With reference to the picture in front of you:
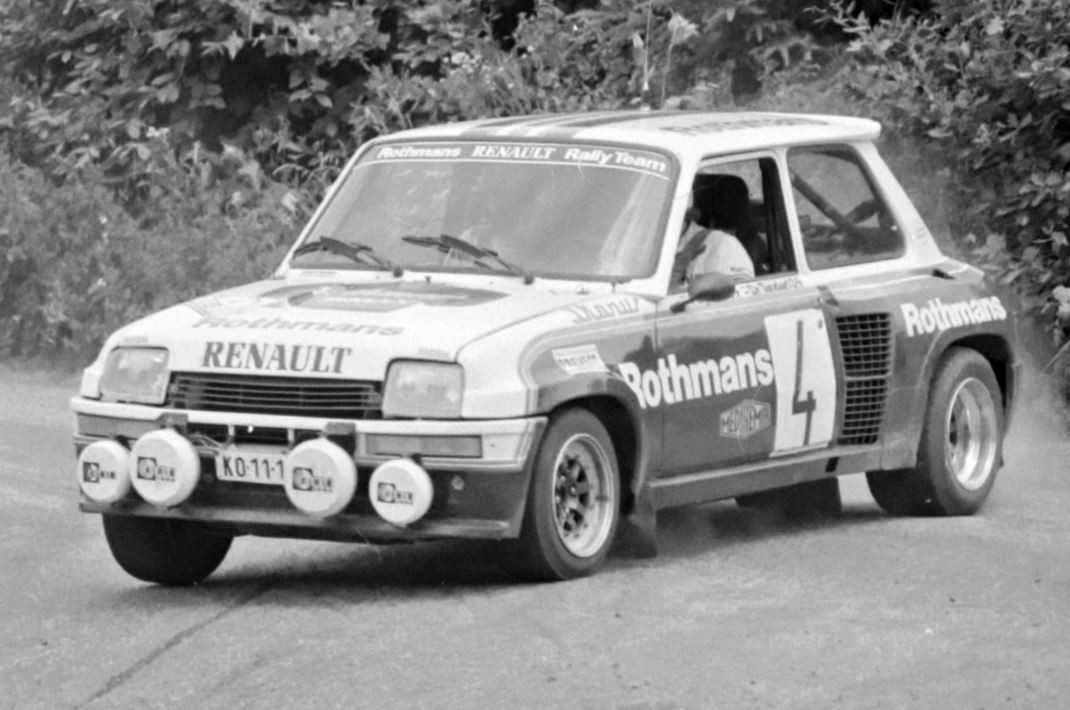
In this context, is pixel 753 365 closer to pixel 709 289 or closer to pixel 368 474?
pixel 709 289

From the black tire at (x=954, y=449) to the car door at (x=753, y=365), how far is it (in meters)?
0.70

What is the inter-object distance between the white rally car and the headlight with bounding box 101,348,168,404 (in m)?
0.01

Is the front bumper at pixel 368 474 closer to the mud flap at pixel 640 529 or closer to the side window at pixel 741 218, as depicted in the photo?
the mud flap at pixel 640 529

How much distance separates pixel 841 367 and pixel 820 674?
290cm

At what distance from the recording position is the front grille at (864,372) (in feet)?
32.0

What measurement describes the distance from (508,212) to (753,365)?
40.9 inches

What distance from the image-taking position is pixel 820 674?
6.94 metres

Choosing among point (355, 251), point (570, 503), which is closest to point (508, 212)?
point (355, 251)

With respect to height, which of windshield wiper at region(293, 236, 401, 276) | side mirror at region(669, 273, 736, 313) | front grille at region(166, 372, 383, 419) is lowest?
front grille at region(166, 372, 383, 419)

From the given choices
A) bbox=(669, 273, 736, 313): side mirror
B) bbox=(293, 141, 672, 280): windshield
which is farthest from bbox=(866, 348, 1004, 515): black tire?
bbox=(293, 141, 672, 280): windshield

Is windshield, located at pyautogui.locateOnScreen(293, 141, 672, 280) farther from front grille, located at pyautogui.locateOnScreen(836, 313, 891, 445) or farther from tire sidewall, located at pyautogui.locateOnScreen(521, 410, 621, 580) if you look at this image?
front grille, located at pyautogui.locateOnScreen(836, 313, 891, 445)

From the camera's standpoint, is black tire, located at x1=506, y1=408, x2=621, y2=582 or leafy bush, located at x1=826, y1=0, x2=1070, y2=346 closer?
black tire, located at x1=506, y1=408, x2=621, y2=582

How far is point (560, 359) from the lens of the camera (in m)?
8.24

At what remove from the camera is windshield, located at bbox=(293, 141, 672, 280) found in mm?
9008
